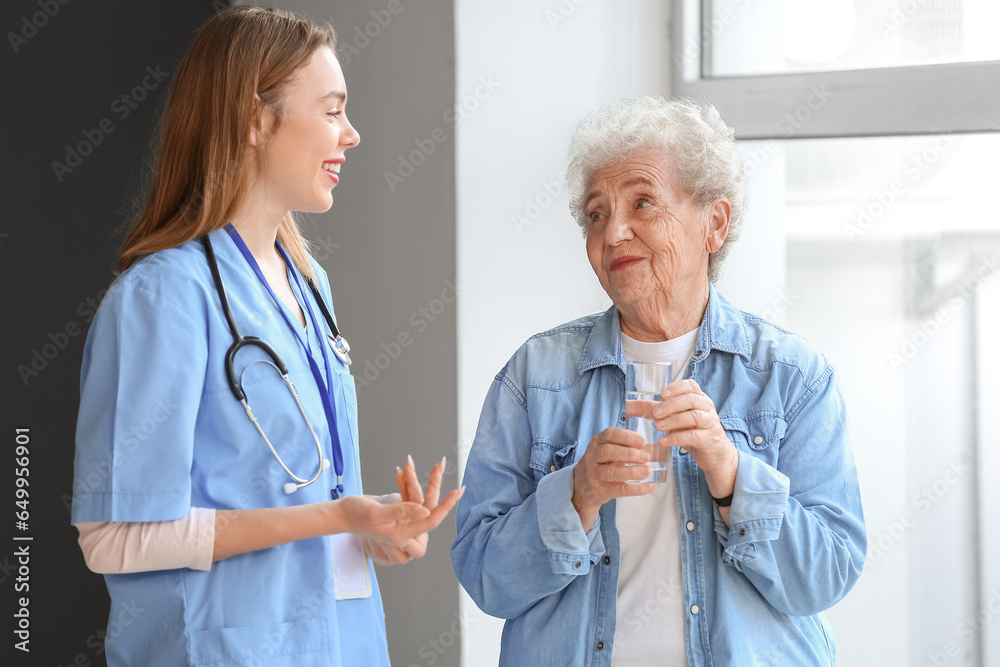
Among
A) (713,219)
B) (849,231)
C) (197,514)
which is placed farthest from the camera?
(849,231)

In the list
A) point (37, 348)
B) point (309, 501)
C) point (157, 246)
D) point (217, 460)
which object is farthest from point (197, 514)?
point (37, 348)

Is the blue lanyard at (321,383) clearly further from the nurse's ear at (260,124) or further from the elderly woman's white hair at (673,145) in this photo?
the elderly woman's white hair at (673,145)

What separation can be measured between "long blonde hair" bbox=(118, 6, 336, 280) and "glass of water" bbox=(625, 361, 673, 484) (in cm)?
80

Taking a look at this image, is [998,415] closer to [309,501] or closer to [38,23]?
[309,501]

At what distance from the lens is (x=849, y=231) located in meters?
3.12

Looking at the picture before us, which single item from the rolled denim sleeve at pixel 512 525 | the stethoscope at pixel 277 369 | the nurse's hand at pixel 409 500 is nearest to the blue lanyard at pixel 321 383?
the stethoscope at pixel 277 369

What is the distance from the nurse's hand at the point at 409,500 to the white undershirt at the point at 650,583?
0.37 m

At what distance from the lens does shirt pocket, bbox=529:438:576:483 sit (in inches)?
65.5

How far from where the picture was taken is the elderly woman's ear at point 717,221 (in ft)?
5.87

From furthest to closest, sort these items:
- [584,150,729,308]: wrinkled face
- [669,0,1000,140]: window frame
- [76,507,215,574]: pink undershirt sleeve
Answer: [669,0,1000,140]: window frame < [584,150,729,308]: wrinkled face < [76,507,215,574]: pink undershirt sleeve

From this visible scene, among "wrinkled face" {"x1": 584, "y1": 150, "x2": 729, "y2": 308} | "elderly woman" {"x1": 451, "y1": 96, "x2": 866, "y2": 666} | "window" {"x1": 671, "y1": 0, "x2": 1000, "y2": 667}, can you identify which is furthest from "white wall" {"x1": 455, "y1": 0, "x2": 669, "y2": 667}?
"wrinkled face" {"x1": 584, "y1": 150, "x2": 729, "y2": 308}

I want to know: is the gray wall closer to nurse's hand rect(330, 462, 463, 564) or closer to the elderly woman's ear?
the elderly woman's ear

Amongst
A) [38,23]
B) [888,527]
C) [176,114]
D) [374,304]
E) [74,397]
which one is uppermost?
[38,23]

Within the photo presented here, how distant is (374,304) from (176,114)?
61.3 inches
